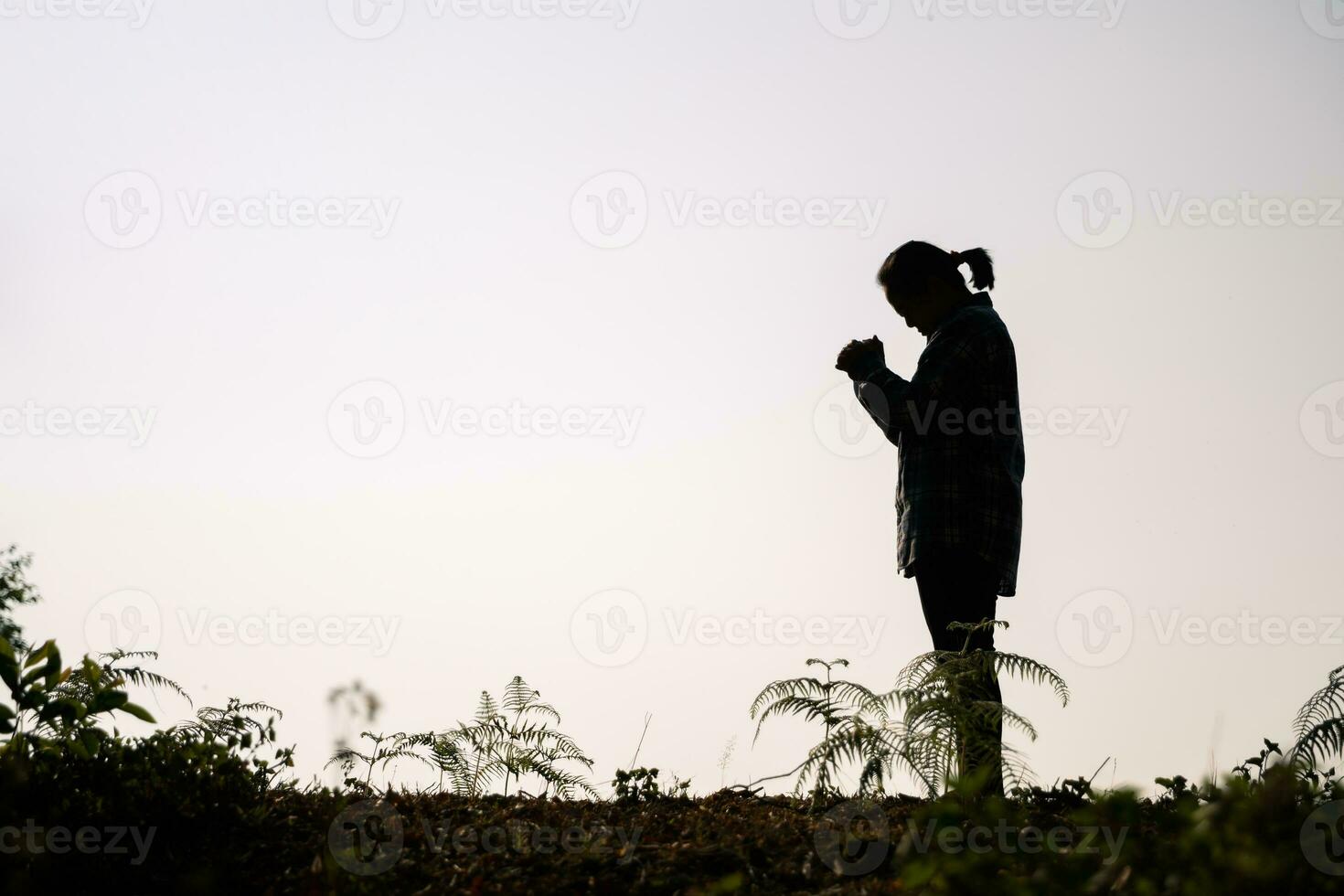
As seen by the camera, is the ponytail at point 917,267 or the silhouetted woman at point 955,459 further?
the ponytail at point 917,267

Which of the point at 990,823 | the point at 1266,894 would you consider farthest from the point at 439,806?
the point at 1266,894

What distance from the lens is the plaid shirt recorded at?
5152 millimetres

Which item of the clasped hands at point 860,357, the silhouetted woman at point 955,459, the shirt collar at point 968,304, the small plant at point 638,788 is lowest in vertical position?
the small plant at point 638,788

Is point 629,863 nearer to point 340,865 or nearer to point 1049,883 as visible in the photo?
point 340,865

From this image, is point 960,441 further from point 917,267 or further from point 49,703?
point 49,703

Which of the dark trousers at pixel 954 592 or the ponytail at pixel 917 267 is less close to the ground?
the ponytail at pixel 917 267

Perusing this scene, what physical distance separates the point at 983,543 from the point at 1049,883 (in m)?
2.38

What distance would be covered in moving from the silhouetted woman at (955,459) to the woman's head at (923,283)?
0.11 meters

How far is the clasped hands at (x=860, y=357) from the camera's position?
5461mm

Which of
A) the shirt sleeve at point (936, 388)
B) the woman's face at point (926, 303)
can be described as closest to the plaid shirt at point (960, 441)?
Answer: the shirt sleeve at point (936, 388)

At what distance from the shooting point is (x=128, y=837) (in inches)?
170

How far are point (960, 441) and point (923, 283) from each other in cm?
89

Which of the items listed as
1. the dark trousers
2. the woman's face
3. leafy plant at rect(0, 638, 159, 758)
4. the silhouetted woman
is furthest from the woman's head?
leafy plant at rect(0, 638, 159, 758)

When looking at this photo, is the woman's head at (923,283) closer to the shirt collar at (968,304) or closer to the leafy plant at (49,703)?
the shirt collar at (968,304)
